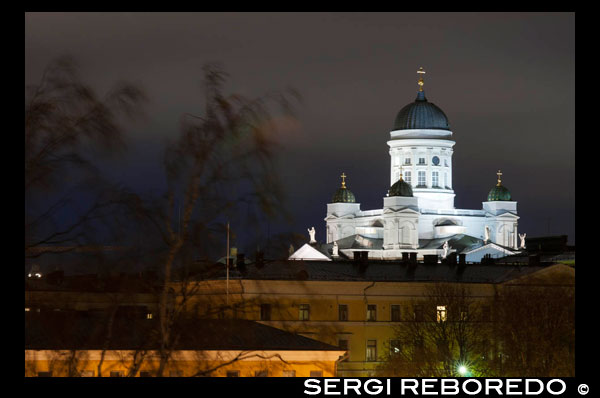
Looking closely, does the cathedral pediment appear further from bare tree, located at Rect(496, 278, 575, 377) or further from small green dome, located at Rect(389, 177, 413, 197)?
bare tree, located at Rect(496, 278, 575, 377)

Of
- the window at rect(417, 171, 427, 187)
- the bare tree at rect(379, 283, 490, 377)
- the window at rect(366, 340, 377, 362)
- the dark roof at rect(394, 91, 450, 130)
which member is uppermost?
the dark roof at rect(394, 91, 450, 130)

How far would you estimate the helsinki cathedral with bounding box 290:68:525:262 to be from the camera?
158 meters

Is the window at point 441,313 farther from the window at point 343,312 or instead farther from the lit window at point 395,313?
the window at point 343,312

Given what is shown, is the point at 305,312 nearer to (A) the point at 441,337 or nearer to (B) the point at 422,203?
(A) the point at 441,337

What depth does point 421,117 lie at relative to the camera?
166625mm

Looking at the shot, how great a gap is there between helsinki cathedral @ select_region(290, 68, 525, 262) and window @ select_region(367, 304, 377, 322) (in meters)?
75.8

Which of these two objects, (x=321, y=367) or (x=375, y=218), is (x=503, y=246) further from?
(x=321, y=367)

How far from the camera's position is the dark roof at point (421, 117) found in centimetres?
16638

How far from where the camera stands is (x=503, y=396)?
63.8ft

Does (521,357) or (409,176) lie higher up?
(409,176)

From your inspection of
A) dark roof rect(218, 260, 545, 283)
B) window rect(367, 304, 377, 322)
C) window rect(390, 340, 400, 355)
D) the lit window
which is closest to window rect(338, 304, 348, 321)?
window rect(367, 304, 377, 322)

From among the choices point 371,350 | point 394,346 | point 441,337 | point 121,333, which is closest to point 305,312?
point 394,346
